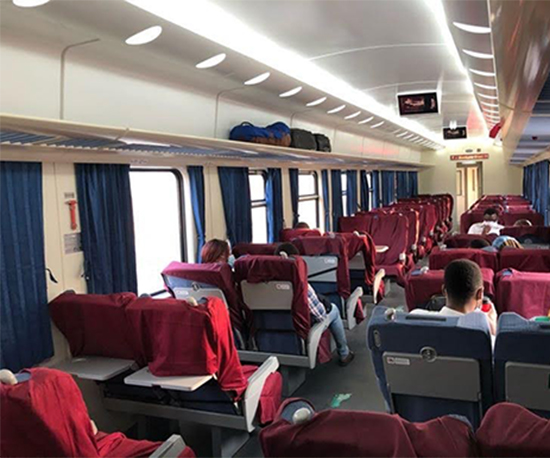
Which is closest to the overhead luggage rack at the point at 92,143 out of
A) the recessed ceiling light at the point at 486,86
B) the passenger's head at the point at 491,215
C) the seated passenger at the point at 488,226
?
the recessed ceiling light at the point at 486,86

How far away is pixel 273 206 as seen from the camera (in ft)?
26.6

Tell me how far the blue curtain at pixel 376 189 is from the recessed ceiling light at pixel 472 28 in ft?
40.7

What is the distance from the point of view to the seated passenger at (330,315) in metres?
4.50

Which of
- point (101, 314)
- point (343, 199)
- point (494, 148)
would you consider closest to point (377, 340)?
point (101, 314)

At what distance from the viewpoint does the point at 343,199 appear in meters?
12.7

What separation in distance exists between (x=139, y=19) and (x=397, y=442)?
2.63 metres

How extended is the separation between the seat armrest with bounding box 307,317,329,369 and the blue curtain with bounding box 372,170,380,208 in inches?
442

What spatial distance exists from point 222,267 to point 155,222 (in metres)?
1.71

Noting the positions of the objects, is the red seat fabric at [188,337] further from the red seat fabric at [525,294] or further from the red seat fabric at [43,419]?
the red seat fabric at [525,294]

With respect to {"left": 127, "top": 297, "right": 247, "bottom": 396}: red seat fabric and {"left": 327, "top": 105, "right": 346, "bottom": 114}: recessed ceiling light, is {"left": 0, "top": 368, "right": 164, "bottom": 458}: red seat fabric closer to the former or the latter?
{"left": 127, "top": 297, "right": 247, "bottom": 396}: red seat fabric

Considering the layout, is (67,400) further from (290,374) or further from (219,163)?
(219,163)

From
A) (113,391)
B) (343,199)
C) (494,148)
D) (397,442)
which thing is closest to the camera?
(397,442)

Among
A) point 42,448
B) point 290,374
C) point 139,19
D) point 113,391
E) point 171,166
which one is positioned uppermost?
point 139,19

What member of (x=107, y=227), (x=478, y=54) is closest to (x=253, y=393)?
(x=107, y=227)
